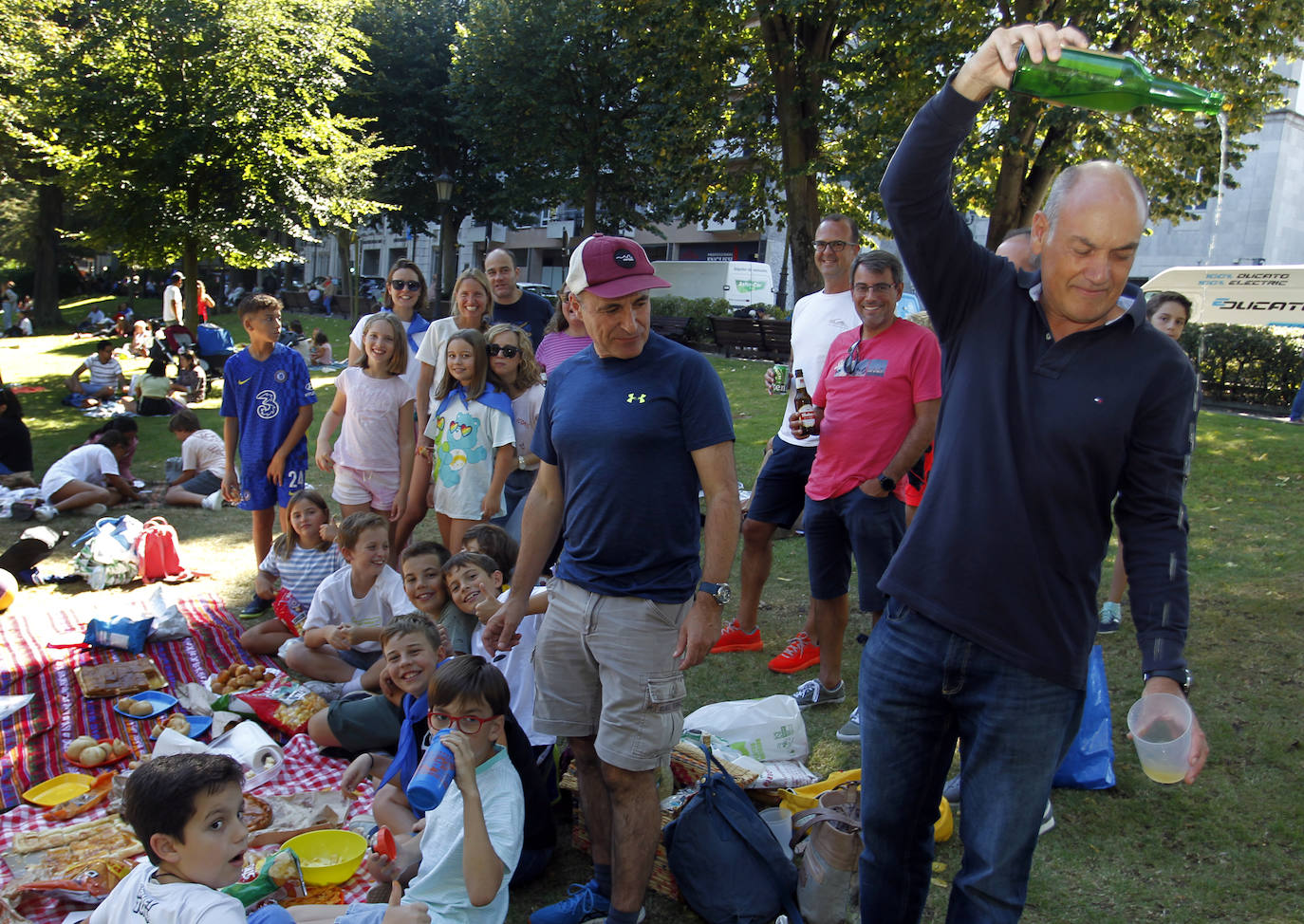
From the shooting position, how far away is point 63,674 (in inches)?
Answer: 194

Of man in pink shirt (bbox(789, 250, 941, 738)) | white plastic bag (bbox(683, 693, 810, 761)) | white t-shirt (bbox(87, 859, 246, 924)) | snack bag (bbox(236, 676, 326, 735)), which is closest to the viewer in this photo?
white t-shirt (bbox(87, 859, 246, 924))

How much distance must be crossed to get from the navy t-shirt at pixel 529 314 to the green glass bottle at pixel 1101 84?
4.50 metres

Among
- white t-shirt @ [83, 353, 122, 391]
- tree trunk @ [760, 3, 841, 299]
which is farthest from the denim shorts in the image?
white t-shirt @ [83, 353, 122, 391]

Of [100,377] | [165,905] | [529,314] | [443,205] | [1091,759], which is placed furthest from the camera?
[443,205]

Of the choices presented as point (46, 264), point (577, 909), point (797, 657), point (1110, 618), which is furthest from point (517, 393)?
point (46, 264)

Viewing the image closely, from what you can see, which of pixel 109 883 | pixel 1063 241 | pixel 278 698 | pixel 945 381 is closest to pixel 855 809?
pixel 945 381

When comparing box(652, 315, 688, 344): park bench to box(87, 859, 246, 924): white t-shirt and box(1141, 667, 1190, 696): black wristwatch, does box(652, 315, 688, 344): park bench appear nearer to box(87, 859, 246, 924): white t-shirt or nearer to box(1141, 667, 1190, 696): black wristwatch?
box(87, 859, 246, 924): white t-shirt

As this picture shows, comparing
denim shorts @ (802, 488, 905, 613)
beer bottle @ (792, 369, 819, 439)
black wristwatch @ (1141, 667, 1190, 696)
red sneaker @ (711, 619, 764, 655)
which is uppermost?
beer bottle @ (792, 369, 819, 439)

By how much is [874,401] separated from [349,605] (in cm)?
285

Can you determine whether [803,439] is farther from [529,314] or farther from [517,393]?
[529,314]

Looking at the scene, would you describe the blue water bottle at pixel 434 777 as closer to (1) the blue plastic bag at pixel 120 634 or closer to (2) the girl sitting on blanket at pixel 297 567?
(2) the girl sitting on blanket at pixel 297 567

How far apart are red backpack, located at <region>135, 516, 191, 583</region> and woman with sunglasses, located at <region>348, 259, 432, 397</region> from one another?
1.94m

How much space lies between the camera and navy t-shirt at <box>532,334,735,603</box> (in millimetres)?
2672

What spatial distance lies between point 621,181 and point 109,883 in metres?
24.1
